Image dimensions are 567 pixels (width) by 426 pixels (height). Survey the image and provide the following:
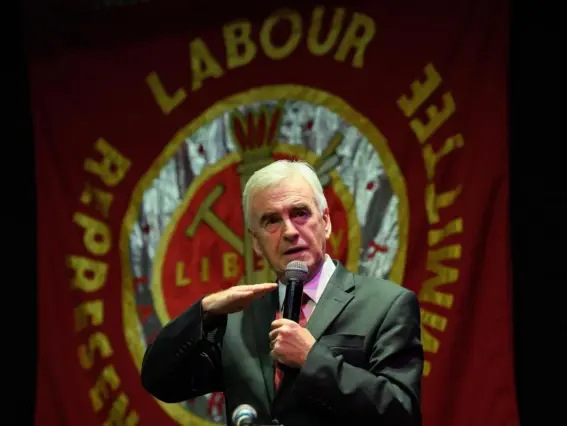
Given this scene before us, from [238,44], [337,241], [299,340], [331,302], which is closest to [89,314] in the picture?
[337,241]

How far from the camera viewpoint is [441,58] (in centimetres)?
256

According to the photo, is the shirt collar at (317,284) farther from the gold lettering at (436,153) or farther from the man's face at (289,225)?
the gold lettering at (436,153)

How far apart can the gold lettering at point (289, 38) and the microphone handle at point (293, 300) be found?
1413 millimetres

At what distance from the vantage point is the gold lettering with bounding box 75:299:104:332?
290 centimetres

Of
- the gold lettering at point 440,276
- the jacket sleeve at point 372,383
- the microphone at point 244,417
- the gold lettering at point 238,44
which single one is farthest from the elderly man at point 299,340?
the gold lettering at point 238,44

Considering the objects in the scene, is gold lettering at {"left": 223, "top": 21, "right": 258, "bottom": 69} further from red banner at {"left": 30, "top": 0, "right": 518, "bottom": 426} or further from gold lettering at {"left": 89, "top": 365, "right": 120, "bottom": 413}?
gold lettering at {"left": 89, "top": 365, "right": 120, "bottom": 413}

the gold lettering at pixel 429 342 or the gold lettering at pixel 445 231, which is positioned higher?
the gold lettering at pixel 445 231

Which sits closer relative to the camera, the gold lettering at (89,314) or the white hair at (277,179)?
the white hair at (277,179)

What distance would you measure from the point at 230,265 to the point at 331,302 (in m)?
1.08

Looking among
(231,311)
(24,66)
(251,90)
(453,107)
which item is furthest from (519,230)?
(24,66)

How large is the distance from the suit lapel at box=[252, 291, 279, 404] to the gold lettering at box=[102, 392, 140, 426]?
117 centimetres

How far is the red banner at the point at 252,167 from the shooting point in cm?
245

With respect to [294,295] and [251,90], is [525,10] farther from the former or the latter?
[294,295]

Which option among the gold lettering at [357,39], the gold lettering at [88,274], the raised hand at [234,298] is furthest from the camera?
the gold lettering at [88,274]
